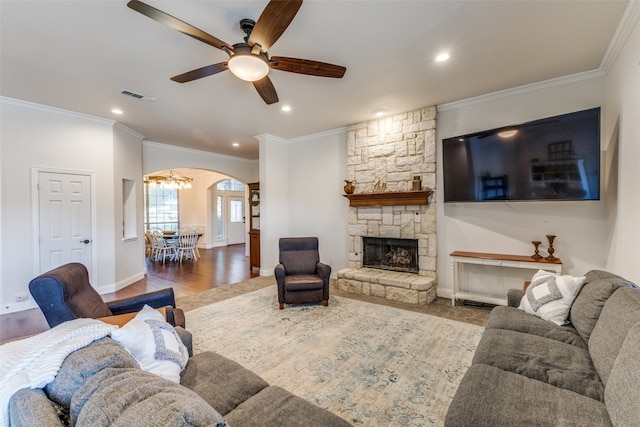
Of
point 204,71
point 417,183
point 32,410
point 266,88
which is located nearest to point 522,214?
point 417,183

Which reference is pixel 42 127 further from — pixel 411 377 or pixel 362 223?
pixel 411 377

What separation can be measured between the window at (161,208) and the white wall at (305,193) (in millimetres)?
6131

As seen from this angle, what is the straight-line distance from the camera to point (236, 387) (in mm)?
1436

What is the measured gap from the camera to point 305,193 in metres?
5.88

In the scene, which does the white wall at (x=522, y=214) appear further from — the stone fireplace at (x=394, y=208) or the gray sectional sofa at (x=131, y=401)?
the gray sectional sofa at (x=131, y=401)

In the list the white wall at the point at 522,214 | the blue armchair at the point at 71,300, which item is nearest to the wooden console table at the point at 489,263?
the white wall at the point at 522,214

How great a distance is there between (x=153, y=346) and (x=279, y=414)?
74 cm

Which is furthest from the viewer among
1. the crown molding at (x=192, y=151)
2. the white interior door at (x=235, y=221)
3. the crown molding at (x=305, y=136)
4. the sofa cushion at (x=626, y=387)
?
the white interior door at (x=235, y=221)

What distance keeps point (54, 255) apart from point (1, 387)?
4395 millimetres

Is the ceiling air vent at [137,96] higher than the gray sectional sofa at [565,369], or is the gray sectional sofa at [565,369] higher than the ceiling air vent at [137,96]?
the ceiling air vent at [137,96]

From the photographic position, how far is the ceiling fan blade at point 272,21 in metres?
1.72

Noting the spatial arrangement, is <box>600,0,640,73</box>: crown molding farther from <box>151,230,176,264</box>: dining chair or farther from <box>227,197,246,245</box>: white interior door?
<box>227,197,246,245</box>: white interior door

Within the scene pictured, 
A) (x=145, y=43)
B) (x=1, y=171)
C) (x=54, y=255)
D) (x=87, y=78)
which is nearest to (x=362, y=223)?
(x=145, y=43)

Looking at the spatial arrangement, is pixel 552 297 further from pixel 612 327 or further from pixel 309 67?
pixel 309 67
